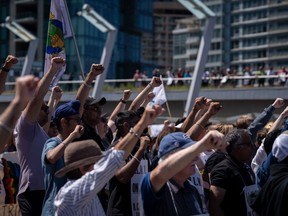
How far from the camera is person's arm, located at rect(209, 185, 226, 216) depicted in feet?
20.3

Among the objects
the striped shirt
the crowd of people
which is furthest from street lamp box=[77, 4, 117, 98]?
the striped shirt

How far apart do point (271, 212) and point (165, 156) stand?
89cm

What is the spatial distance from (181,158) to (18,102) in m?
1.12

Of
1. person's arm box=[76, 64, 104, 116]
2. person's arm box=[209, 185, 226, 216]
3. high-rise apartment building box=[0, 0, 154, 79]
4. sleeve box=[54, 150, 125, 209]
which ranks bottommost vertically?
person's arm box=[209, 185, 226, 216]

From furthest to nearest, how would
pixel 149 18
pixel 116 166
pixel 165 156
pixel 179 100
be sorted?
1. pixel 149 18
2. pixel 179 100
3. pixel 165 156
4. pixel 116 166

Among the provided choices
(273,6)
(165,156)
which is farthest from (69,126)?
(273,6)

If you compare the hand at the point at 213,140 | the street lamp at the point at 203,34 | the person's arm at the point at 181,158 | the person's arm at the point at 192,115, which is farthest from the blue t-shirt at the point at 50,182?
the street lamp at the point at 203,34

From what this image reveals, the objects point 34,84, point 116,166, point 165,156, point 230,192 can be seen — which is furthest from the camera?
point 230,192

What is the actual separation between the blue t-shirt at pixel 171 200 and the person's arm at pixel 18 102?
103 cm

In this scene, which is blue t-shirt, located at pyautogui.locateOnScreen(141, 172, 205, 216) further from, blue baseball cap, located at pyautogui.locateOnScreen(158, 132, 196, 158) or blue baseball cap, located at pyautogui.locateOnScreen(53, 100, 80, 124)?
blue baseball cap, located at pyautogui.locateOnScreen(53, 100, 80, 124)

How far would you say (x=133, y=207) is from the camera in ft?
21.6

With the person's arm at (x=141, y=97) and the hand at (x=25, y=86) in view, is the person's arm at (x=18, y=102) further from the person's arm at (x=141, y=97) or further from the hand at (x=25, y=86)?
the person's arm at (x=141, y=97)

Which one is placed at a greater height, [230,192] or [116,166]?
[116,166]

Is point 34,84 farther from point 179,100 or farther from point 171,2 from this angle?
point 171,2
